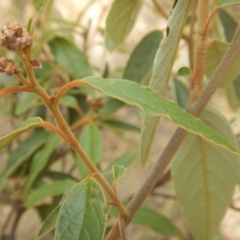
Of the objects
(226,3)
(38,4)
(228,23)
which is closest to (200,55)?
(226,3)

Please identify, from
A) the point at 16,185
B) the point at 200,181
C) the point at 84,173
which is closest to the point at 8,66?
the point at 200,181

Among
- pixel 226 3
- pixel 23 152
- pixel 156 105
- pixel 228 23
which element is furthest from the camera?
pixel 23 152

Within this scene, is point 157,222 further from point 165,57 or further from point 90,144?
point 165,57

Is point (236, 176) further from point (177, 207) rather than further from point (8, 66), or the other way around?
point (177, 207)

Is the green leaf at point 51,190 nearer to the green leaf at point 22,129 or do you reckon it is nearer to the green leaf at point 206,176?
the green leaf at point 206,176

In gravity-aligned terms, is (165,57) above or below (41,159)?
above

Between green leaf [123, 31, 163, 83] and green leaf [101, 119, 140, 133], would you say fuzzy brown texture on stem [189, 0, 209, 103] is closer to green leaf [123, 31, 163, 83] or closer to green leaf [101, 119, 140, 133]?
green leaf [123, 31, 163, 83]
